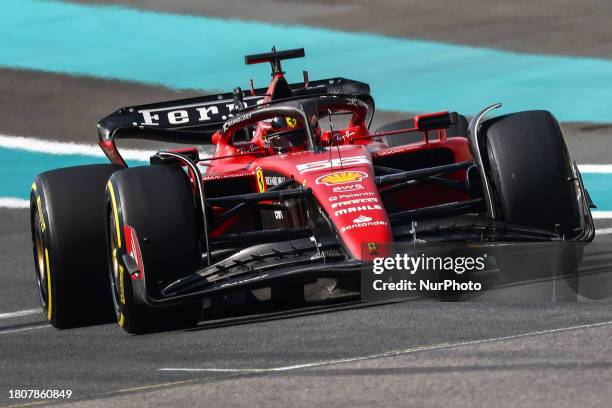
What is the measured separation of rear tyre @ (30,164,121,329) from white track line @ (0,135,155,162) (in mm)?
6993

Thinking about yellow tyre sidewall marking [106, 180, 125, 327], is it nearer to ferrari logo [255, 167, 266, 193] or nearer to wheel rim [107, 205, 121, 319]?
wheel rim [107, 205, 121, 319]

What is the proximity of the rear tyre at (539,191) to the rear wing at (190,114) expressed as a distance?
2.61m

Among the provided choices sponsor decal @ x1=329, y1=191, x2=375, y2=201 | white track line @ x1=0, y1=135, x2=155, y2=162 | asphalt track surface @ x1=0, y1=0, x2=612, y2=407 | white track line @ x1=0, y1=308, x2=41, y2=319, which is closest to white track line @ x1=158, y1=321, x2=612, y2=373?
asphalt track surface @ x1=0, y1=0, x2=612, y2=407

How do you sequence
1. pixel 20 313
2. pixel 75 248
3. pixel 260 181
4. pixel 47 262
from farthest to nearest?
1. pixel 20 313
2. pixel 260 181
3. pixel 47 262
4. pixel 75 248

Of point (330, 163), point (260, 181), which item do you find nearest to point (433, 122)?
point (330, 163)

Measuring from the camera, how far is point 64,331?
885 centimetres

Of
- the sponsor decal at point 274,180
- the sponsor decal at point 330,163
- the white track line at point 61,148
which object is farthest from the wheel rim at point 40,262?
the white track line at point 61,148

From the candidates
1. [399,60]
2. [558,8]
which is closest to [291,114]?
[399,60]

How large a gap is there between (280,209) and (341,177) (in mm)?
576

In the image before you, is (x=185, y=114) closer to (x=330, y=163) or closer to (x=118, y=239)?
(x=330, y=163)

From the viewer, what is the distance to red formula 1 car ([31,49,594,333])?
7977 millimetres

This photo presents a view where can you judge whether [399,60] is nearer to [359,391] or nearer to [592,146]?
[592,146]

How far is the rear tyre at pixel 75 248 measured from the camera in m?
8.86

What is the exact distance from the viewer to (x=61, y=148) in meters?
16.5
